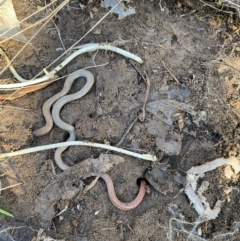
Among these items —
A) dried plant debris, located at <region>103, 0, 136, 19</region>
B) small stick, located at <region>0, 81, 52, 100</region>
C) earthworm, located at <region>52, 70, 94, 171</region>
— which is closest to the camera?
earthworm, located at <region>52, 70, 94, 171</region>

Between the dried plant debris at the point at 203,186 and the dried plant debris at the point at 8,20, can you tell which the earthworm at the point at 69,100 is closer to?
the dried plant debris at the point at 8,20

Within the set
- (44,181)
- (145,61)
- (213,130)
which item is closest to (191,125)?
(213,130)

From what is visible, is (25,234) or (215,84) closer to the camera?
→ (25,234)

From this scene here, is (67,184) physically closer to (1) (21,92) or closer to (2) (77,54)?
(1) (21,92)

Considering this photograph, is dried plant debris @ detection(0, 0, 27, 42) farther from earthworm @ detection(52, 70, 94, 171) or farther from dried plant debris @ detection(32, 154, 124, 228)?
dried plant debris @ detection(32, 154, 124, 228)

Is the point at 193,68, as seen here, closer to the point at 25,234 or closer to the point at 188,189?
the point at 188,189

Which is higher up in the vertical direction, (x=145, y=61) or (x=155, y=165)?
(x=145, y=61)

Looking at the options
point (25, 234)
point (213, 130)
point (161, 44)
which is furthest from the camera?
point (161, 44)

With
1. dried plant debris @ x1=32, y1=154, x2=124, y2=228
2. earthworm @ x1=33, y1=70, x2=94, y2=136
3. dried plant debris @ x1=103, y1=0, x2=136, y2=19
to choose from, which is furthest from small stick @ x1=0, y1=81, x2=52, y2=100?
dried plant debris @ x1=103, y1=0, x2=136, y2=19
